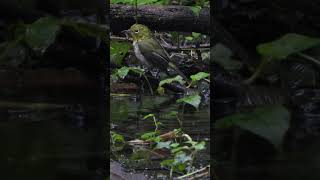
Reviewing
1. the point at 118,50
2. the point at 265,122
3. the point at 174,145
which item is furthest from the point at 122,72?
the point at 265,122

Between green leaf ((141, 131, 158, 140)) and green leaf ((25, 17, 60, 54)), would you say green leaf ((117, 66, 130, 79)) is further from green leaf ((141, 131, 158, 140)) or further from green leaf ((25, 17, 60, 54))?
green leaf ((25, 17, 60, 54))

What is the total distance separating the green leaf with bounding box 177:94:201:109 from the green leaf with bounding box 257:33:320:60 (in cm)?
44

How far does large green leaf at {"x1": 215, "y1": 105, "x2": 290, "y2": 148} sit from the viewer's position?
4.37ft

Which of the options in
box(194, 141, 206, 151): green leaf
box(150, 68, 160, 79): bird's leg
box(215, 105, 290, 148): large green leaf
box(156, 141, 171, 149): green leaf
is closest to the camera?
box(215, 105, 290, 148): large green leaf

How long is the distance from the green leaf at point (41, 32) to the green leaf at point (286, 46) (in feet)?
1.76

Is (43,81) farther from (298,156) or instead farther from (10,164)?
(298,156)

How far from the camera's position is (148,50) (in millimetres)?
1811

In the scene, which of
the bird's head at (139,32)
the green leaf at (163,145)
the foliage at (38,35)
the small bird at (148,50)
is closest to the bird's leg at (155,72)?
the small bird at (148,50)

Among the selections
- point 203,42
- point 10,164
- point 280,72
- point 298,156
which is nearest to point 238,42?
point 280,72

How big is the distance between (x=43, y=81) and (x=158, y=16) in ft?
1.95

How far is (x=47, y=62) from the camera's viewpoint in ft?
4.53

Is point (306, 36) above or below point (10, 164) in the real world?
above

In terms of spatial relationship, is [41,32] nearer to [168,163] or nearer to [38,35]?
[38,35]

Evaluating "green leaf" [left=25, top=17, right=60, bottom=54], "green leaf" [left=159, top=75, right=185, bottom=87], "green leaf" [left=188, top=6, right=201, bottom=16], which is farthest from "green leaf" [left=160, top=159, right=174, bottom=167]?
"green leaf" [left=25, top=17, right=60, bottom=54]
